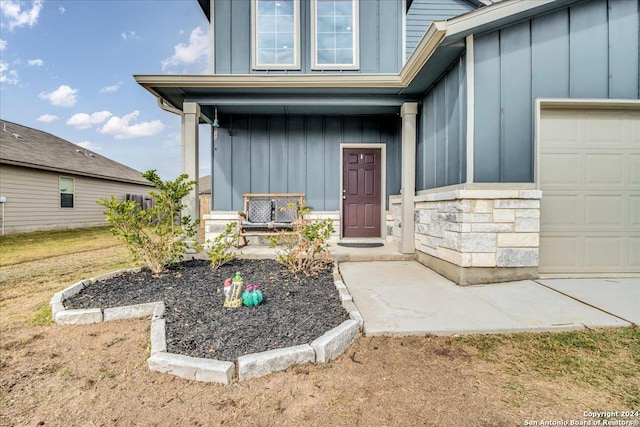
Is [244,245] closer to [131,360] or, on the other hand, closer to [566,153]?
[131,360]

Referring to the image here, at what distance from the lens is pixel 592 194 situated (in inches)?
137

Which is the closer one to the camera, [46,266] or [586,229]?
[586,229]

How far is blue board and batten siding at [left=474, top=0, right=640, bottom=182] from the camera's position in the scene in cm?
330

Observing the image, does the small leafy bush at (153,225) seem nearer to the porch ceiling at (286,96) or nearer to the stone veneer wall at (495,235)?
the porch ceiling at (286,96)

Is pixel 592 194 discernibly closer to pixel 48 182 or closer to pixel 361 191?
pixel 361 191

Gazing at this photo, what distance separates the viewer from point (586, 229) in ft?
11.4

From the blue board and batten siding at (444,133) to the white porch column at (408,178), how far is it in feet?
0.44

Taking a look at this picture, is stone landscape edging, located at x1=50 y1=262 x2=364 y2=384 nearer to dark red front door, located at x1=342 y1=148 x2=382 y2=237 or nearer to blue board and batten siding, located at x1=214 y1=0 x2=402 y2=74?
dark red front door, located at x1=342 y1=148 x2=382 y2=237

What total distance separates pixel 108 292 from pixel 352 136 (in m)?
4.50

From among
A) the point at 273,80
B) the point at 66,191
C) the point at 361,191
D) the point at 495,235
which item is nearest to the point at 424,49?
the point at 273,80

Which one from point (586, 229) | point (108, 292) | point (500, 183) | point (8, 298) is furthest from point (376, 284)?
point (8, 298)

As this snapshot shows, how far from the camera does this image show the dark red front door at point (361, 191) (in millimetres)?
5832

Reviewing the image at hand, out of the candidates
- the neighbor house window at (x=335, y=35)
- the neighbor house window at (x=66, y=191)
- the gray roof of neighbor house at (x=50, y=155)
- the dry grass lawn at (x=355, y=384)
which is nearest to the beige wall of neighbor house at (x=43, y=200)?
the neighbor house window at (x=66, y=191)

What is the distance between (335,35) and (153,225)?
183 inches
